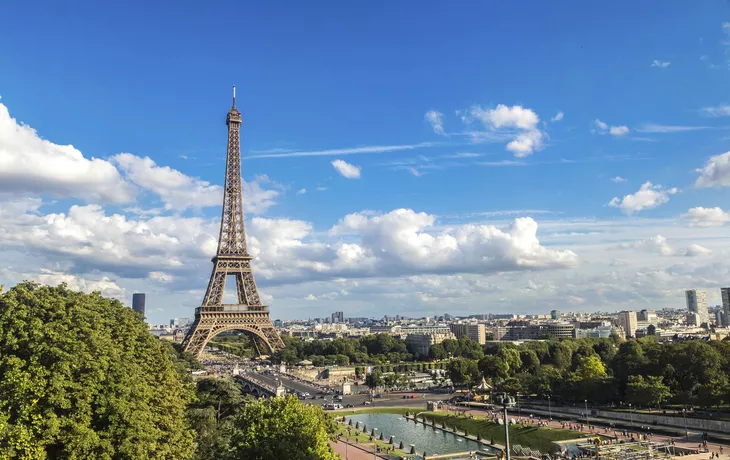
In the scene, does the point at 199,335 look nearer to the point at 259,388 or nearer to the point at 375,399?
the point at 259,388

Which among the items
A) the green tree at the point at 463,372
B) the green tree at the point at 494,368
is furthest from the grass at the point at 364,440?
the green tree at the point at 494,368

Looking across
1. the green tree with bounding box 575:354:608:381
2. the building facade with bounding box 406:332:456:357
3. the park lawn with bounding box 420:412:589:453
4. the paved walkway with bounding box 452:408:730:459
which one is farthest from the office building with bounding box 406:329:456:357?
the park lawn with bounding box 420:412:589:453

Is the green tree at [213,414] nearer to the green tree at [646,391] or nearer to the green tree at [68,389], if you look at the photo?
the green tree at [68,389]

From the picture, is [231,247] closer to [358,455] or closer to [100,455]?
[358,455]

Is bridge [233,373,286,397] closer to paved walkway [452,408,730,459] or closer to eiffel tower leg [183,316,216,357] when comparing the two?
eiffel tower leg [183,316,216,357]

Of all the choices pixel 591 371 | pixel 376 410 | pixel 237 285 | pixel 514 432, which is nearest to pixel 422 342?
pixel 237 285

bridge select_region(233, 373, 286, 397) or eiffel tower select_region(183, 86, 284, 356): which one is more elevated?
eiffel tower select_region(183, 86, 284, 356)
